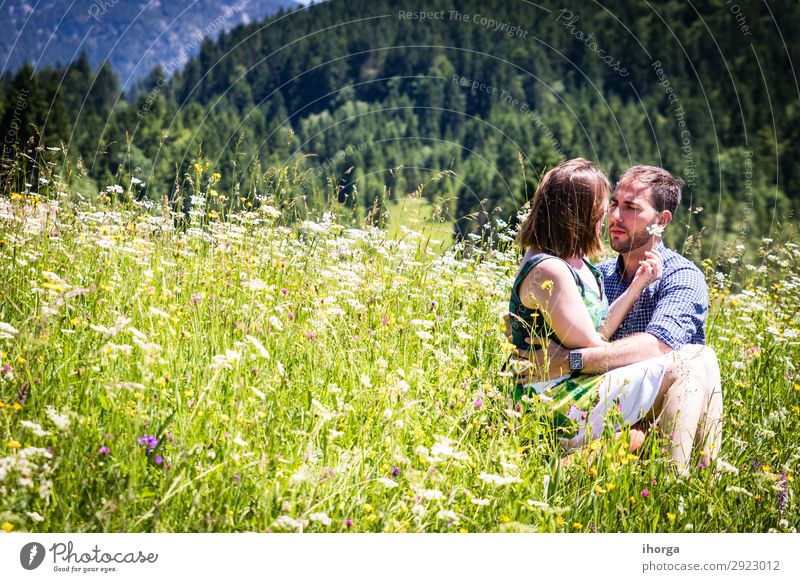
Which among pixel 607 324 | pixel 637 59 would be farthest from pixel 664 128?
pixel 607 324

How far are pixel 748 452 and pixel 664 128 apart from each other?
65125 mm

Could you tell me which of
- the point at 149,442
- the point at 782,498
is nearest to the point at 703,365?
the point at 782,498

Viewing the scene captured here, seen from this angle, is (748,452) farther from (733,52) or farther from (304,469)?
(733,52)

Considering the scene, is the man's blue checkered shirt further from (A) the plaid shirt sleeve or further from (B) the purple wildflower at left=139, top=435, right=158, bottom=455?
(B) the purple wildflower at left=139, top=435, right=158, bottom=455

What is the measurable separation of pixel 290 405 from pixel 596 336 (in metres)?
1.24

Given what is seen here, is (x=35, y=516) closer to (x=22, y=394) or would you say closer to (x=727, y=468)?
(x=22, y=394)

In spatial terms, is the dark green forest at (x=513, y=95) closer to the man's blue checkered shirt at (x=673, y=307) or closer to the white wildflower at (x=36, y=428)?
the man's blue checkered shirt at (x=673, y=307)

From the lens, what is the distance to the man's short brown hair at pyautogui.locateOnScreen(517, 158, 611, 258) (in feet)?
10.2

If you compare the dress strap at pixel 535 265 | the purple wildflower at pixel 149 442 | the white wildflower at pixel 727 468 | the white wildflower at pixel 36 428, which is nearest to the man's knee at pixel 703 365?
the white wildflower at pixel 727 468

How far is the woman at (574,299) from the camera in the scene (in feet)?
9.69

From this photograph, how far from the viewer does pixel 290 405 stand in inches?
99.0

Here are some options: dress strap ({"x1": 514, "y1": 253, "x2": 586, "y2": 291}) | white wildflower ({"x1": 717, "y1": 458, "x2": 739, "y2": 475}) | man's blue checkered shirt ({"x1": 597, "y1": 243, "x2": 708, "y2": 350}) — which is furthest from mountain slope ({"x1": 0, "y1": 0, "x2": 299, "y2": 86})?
white wildflower ({"x1": 717, "y1": 458, "x2": 739, "y2": 475})

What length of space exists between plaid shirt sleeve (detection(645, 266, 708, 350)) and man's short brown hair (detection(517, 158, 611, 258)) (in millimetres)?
409

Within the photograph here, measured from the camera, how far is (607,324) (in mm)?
3338
